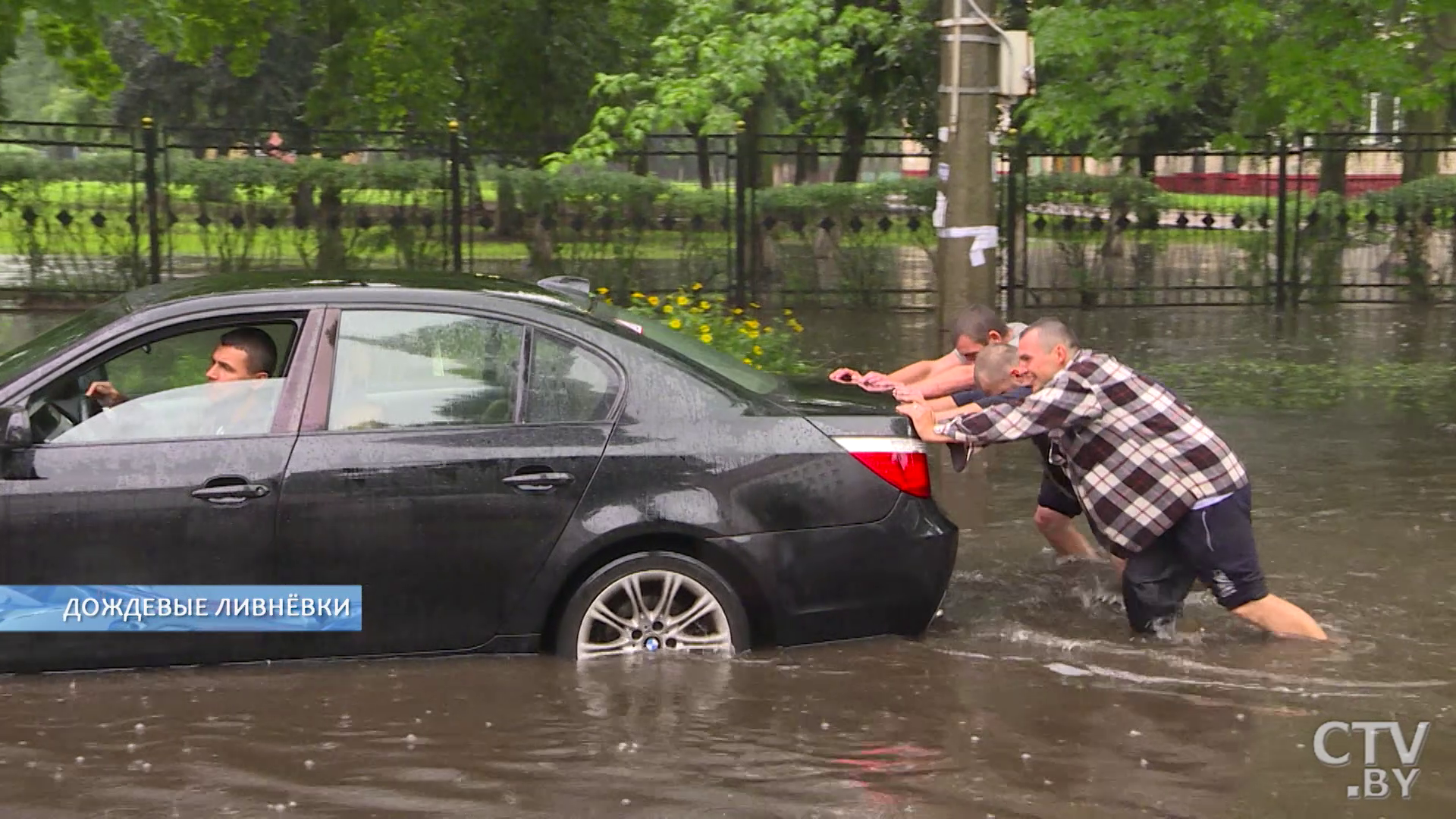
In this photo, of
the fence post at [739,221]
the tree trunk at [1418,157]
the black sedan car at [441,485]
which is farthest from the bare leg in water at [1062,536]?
the tree trunk at [1418,157]

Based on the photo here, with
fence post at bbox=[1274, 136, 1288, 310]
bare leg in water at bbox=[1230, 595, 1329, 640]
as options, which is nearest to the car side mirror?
bare leg in water at bbox=[1230, 595, 1329, 640]

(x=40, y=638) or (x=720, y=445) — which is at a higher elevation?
(x=720, y=445)

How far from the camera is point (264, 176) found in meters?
17.2

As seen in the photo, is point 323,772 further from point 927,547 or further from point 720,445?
point 927,547

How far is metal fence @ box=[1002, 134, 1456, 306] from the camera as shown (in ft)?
58.1

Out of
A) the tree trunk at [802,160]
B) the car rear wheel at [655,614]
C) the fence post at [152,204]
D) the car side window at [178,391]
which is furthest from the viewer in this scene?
the tree trunk at [802,160]

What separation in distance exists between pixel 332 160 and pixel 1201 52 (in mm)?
9111

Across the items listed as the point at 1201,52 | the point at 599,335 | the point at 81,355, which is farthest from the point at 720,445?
the point at 1201,52

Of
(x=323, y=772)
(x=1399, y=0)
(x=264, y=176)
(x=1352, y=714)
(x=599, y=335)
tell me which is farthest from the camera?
(x=264, y=176)

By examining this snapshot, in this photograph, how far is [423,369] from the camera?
18.3 ft

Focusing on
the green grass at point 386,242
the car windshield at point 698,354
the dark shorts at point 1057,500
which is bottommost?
the dark shorts at point 1057,500

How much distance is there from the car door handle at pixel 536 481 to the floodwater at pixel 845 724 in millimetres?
659

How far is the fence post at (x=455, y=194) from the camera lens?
1712cm

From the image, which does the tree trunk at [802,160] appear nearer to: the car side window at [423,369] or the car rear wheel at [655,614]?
the car side window at [423,369]
